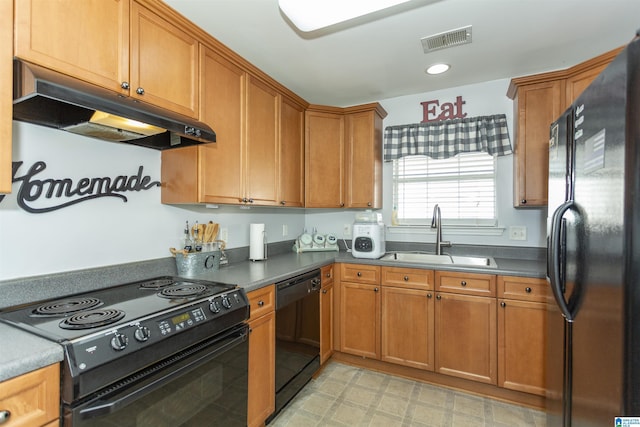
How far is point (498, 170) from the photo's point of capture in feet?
8.84

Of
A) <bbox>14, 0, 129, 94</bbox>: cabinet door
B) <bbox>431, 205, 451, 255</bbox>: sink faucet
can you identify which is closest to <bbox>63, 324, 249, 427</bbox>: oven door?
<bbox>14, 0, 129, 94</bbox>: cabinet door

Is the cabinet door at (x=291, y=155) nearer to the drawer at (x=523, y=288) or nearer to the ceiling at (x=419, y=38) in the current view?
the ceiling at (x=419, y=38)

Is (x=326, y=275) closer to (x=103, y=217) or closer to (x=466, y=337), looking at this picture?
(x=466, y=337)

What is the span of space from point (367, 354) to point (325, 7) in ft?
7.94

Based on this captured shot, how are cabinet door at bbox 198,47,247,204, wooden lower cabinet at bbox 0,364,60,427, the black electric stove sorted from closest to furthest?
1. wooden lower cabinet at bbox 0,364,60,427
2. the black electric stove
3. cabinet door at bbox 198,47,247,204

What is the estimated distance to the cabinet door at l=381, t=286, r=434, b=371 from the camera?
2348mm

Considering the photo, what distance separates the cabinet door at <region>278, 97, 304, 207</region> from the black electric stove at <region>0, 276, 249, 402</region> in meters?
1.16

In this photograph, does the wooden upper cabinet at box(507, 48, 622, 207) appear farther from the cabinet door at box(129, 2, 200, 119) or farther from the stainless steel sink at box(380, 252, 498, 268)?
the cabinet door at box(129, 2, 200, 119)

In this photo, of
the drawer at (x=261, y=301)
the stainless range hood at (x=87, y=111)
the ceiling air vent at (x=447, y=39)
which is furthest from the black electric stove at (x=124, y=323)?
the ceiling air vent at (x=447, y=39)

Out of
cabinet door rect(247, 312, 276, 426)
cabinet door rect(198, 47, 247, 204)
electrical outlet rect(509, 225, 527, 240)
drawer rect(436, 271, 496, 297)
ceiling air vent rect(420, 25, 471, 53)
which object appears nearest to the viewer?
cabinet door rect(247, 312, 276, 426)

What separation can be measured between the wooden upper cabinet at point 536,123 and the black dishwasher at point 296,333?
1.70 m

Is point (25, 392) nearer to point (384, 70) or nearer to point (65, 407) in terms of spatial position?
point (65, 407)

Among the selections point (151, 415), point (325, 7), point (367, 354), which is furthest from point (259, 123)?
point (367, 354)

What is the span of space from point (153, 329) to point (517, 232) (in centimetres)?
271
